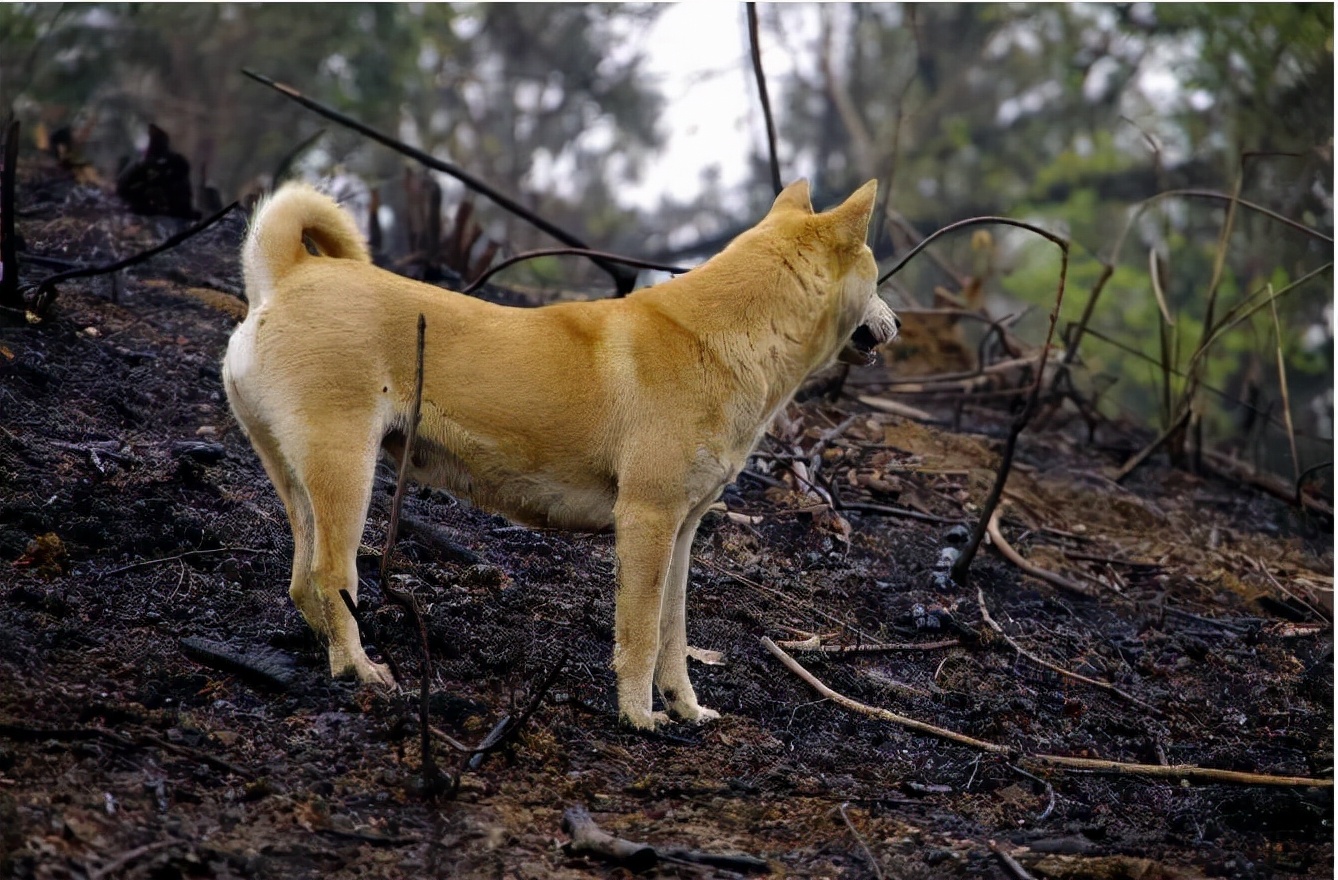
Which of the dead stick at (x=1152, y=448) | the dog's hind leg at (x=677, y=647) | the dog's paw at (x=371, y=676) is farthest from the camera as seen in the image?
the dead stick at (x=1152, y=448)

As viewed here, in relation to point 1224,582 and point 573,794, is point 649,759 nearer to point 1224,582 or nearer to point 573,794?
point 573,794

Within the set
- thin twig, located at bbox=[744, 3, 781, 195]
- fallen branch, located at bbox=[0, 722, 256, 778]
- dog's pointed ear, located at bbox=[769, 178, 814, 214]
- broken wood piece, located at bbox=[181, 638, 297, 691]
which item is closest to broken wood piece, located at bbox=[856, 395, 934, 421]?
thin twig, located at bbox=[744, 3, 781, 195]

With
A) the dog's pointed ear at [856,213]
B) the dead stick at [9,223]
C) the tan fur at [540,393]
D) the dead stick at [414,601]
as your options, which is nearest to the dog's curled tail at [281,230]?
the tan fur at [540,393]

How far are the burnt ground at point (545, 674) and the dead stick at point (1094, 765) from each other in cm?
6

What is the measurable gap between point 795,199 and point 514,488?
1957 mm

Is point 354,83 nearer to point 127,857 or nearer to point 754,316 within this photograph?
point 754,316

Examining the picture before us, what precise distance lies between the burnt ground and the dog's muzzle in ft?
4.99

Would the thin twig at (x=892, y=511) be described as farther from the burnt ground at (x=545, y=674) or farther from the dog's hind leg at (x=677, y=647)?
the dog's hind leg at (x=677, y=647)

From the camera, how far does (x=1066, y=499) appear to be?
976 centimetres

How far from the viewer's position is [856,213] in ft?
18.1

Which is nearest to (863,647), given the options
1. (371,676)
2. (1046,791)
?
(1046,791)

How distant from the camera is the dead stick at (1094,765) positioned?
17.5ft

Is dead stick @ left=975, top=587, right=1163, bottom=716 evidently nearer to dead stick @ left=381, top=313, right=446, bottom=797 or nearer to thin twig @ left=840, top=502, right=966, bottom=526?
thin twig @ left=840, top=502, right=966, bottom=526

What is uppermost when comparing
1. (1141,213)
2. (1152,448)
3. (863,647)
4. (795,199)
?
(1141,213)
